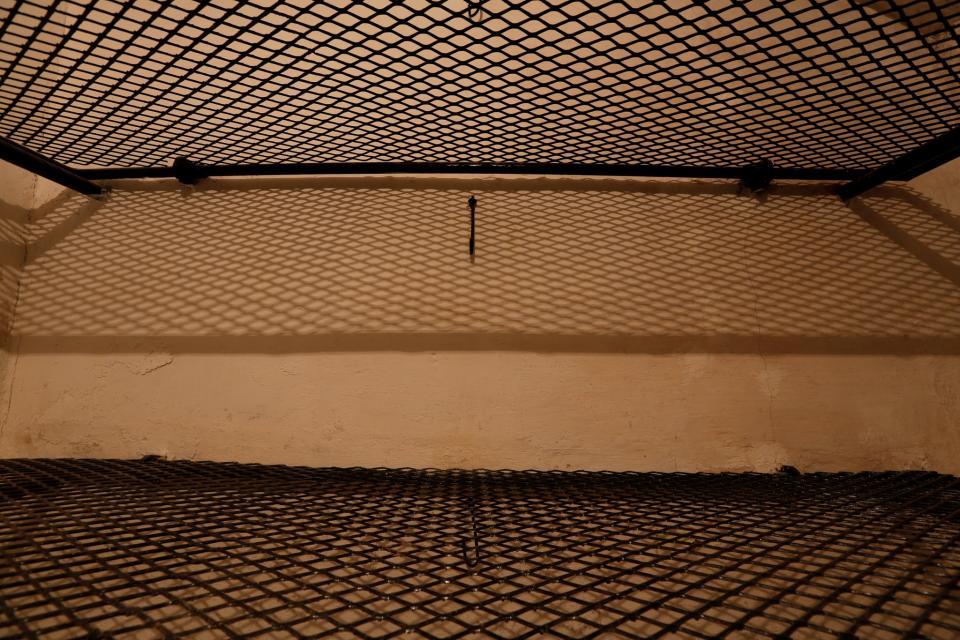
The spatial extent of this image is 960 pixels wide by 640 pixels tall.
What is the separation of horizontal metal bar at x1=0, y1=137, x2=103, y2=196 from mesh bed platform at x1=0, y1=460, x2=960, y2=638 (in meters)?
0.80

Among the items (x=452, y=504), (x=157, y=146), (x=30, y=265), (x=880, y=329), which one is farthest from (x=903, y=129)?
(x=30, y=265)

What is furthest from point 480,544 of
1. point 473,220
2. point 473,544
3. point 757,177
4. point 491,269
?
point 757,177

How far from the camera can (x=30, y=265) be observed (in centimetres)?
138

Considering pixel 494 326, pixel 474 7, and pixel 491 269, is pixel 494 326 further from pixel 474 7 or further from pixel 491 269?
pixel 474 7

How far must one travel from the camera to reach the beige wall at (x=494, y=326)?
1.24 m

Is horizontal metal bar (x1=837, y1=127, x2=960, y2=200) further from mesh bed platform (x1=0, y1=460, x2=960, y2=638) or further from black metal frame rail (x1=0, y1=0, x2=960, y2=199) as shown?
mesh bed platform (x1=0, y1=460, x2=960, y2=638)

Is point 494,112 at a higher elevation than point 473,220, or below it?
higher

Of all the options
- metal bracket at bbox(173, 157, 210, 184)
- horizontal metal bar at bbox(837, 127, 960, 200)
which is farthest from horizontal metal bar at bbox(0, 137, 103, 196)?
horizontal metal bar at bbox(837, 127, 960, 200)

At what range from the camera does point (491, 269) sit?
52.3 inches

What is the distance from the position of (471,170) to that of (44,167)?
3.90 ft

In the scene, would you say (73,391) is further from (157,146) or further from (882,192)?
(882,192)

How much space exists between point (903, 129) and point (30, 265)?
2540 mm

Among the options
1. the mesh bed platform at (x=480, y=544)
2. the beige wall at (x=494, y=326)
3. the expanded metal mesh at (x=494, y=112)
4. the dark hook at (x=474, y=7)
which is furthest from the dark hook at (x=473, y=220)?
the mesh bed platform at (x=480, y=544)

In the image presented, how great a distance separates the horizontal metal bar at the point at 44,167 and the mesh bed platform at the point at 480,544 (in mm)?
796
